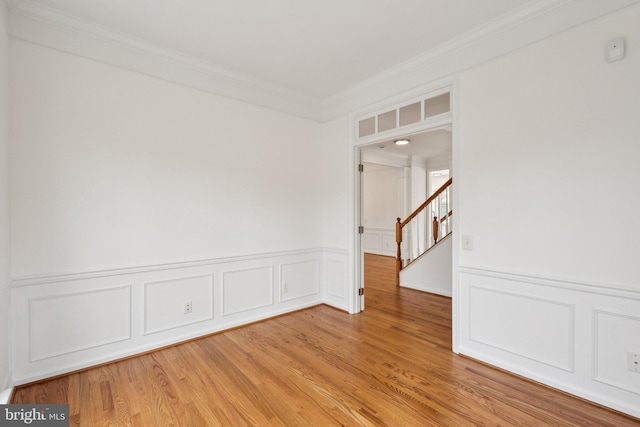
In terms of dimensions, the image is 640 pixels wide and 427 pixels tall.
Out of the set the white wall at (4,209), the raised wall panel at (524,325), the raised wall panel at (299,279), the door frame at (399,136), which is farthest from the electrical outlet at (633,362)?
the white wall at (4,209)

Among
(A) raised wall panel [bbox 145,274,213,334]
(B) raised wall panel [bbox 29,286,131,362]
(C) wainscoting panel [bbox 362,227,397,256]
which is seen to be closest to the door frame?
(A) raised wall panel [bbox 145,274,213,334]

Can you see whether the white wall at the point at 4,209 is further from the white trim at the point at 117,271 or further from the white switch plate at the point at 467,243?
the white switch plate at the point at 467,243

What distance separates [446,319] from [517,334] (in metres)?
1.29

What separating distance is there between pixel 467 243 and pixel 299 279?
6.98ft

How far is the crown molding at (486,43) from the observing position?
6.89 ft

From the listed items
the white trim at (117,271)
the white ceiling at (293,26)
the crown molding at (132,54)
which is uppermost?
the white ceiling at (293,26)

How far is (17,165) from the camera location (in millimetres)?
2230

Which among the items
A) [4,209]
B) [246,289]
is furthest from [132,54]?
[246,289]

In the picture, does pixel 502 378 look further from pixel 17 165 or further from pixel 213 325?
pixel 17 165

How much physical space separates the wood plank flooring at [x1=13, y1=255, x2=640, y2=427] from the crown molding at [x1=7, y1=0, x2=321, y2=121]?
2.58 metres

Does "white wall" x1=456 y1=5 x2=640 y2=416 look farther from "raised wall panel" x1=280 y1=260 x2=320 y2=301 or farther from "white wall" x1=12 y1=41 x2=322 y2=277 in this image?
"white wall" x1=12 y1=41 x2=322 y2=277

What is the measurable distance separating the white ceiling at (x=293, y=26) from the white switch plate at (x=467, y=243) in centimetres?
177

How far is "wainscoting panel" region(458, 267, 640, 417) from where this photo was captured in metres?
1.95

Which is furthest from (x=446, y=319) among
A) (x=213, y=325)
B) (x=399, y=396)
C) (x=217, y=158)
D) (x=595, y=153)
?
(x=217, y=158)
